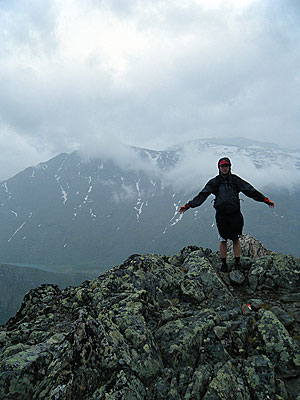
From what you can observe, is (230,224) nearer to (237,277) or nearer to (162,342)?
(237,277)

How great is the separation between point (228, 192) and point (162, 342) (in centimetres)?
762

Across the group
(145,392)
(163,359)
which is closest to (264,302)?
(163,359)

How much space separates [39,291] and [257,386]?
38.6ft

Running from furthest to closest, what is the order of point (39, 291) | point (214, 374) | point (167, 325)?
1. point (39, 291)
2. point (167, 325)
3. point (214, 374)

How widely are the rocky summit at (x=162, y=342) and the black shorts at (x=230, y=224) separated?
233 cm

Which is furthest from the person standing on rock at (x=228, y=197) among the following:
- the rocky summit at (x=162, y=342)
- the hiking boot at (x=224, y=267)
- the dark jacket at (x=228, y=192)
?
the rocky summit at (x=162, y=342)

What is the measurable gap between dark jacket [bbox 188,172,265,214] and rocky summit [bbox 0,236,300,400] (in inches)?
145

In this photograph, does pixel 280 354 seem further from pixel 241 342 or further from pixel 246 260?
pixel 246 260

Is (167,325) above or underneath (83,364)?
above

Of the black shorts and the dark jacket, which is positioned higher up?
the dark jacket

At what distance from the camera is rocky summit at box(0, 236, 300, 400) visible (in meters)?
6.32

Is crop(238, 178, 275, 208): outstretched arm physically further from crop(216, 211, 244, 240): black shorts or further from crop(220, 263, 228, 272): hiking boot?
crop(220, 263, 228, 272): hiking boot

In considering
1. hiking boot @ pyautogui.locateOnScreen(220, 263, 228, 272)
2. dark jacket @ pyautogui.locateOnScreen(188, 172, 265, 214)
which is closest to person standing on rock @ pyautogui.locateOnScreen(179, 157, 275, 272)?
dark jacket @ pyautogui.locateOnScreen(188, 172, 265, 214)

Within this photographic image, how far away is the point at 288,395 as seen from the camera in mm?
6375
